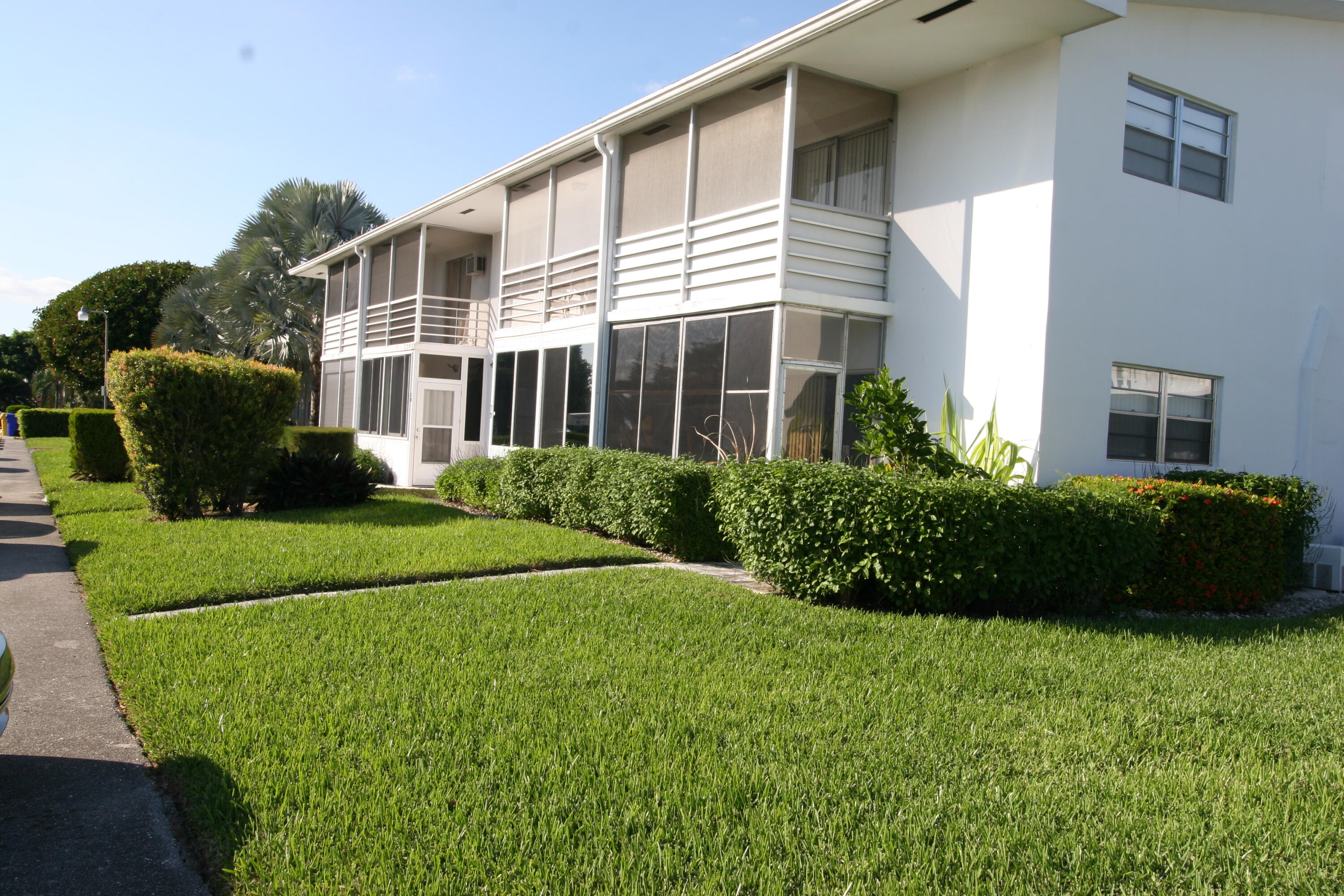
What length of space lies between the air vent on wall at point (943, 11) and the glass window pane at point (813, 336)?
332 cm

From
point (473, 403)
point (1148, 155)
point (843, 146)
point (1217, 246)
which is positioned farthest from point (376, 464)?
point (1217, 246)

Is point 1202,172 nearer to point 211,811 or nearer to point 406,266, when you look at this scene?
point 211,811

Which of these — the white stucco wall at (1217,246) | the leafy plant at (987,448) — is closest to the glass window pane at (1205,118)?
the white stucco wall at (1217,246)

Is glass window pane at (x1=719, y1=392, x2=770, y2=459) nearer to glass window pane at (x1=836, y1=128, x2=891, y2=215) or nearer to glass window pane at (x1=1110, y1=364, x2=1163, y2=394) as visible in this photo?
glass window pane at (x1=836, y1=128, x2=891, y2=215)

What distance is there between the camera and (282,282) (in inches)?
1109

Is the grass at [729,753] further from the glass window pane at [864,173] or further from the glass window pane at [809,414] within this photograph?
the glass window pane at [864,173]

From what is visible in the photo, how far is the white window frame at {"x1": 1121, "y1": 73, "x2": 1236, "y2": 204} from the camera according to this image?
10.7 m

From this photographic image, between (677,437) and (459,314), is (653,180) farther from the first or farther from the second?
(459,314)

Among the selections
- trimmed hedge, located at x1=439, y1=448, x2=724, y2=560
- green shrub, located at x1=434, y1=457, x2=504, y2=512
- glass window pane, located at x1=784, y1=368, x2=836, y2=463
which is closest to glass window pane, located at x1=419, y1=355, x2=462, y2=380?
green shrub, located at x1=434, y1=457, x2=504, y2=512

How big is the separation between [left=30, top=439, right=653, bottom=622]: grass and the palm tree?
577 inches

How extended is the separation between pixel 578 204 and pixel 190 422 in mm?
6661

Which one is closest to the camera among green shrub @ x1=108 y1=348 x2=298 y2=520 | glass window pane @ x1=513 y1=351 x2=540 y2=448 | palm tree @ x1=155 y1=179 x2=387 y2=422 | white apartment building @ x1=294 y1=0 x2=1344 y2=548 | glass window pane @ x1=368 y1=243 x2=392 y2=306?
white apartment building @ x1=294 y1=0 x2=1344 y2=548

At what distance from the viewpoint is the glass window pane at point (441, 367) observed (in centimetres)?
1931

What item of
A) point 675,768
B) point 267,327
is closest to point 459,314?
point 267,327
